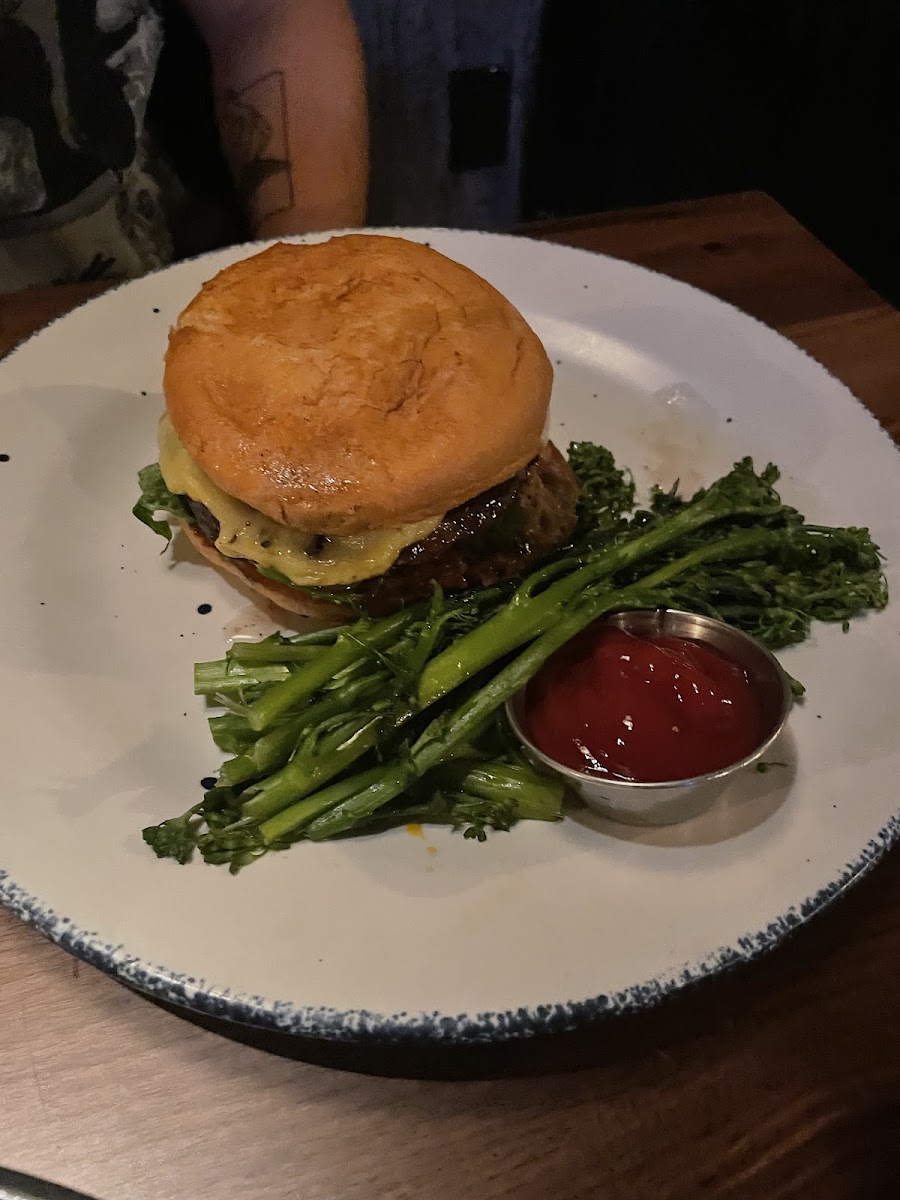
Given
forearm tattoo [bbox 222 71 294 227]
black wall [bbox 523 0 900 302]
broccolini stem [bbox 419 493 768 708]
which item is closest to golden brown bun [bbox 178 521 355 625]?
broccolini stem [bbox 419 493 768 708]

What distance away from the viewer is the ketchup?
1.77 m

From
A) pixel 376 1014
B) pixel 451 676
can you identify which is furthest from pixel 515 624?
pixel 376 1014

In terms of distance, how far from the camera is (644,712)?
180cm

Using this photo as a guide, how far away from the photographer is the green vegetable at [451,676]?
6.09ft

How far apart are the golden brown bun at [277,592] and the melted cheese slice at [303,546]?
0.07m

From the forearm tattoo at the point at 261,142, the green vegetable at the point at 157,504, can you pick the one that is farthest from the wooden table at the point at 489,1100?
the forearm tattoo at the point at 261,142

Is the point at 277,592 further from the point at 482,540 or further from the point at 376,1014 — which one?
the point at 376,1014

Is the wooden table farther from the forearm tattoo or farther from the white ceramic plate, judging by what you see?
the forearm tattoo

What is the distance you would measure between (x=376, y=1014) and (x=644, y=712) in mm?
745

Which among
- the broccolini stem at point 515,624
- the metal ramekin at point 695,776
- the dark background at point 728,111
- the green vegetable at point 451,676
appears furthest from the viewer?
the dark background at point 728,111

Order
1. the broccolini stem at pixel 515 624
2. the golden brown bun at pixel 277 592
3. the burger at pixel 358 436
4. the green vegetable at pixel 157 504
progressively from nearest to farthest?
1. the broccolini stem at pixel 515 624
2. the burger at pixel 358 436
3. the golden brown bun at pixel 277 592
4. the green vegetable at pixel 157 504

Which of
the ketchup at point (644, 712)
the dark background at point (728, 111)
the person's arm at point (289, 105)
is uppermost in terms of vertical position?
the person's arm at point (289, 105)

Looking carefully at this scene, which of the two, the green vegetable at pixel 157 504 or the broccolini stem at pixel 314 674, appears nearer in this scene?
the broccolini stem at pixel 314 674

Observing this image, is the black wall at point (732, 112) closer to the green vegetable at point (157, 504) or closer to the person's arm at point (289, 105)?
the person's arm at point (289, 105)
